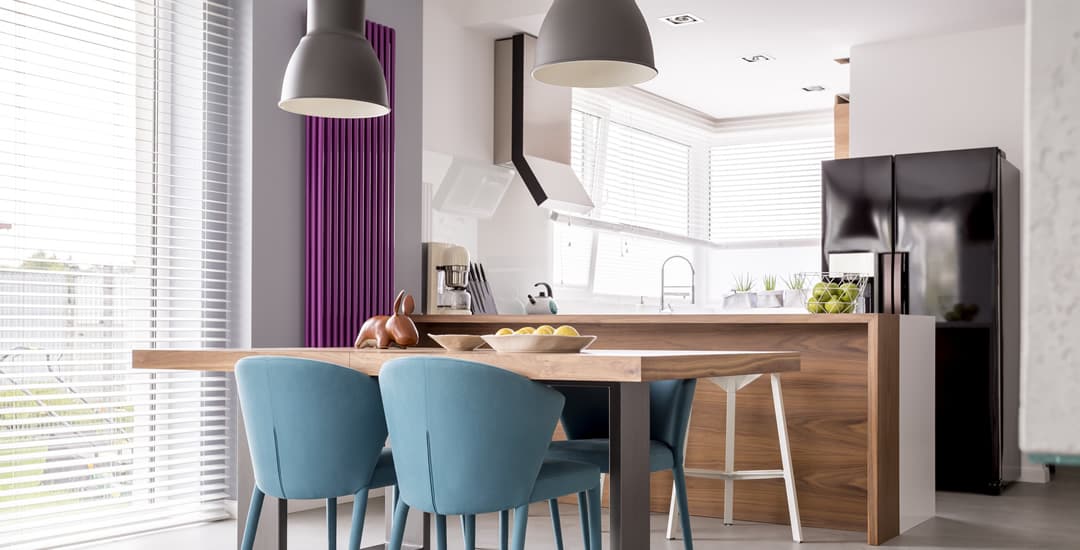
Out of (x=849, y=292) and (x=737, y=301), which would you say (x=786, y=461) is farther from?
(x=737, y=301)

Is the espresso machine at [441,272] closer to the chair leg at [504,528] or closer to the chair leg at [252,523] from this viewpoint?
the chair leg at [504,528]

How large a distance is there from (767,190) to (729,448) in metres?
4.66

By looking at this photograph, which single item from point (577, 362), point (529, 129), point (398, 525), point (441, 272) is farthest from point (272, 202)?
point (577, 362)

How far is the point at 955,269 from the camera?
5.43m

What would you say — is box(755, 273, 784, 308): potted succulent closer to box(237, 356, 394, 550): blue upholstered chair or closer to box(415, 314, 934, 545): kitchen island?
box(415, 314, 934, 545): kitchen island

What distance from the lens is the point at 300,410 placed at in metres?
2.62

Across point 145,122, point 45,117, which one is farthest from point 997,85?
point 45,117

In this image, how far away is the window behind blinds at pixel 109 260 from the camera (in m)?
3.78

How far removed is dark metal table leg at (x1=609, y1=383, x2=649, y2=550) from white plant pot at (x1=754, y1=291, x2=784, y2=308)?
146 inches

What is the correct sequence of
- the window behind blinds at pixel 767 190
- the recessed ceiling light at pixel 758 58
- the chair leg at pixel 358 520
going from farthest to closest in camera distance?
the window behind blinds at pixel 767 190 < the recessed ceiling light at pixel 758 58 < the chair leg at pixel 358 520

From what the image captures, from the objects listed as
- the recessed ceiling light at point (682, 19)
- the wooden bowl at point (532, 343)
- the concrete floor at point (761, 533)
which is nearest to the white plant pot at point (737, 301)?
the recessed ceiling light at point (682, 19)

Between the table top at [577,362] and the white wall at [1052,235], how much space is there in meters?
1.91

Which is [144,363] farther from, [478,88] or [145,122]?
[478,88]

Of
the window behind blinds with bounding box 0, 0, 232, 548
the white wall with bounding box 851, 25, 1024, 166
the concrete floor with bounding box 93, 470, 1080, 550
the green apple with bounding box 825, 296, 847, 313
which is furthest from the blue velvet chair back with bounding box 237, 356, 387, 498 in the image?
the white wall with bounding box 851, 25, 1024, 166
